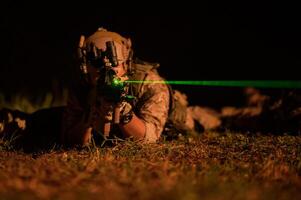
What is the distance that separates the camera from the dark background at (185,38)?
25.0 feet

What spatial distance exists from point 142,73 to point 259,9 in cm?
396

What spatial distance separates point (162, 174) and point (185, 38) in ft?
19.2

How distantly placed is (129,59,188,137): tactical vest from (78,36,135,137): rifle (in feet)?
1.61

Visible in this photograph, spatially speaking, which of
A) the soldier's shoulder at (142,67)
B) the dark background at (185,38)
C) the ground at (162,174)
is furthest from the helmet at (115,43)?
the dark background at (185,38)

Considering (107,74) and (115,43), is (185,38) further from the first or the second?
(107,74)

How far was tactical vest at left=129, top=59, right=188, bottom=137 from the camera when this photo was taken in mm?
4867

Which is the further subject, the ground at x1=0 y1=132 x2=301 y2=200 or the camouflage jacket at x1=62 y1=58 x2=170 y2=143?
the camouflage jacket at x1=62 y1=58 x2=170 y2=143

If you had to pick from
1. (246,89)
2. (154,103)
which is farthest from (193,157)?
(246,89)

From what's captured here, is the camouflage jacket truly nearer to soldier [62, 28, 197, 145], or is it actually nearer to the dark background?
soldier [62, 28, 197, 145]

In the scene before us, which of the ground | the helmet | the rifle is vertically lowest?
the ground

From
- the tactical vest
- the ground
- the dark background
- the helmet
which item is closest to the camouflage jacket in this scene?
the tactical vest

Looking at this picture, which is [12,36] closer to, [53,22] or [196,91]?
[53,22]

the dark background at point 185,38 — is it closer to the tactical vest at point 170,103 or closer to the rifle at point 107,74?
the tactical vest at point 170,103

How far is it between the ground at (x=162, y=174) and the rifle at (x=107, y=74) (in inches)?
13.5
